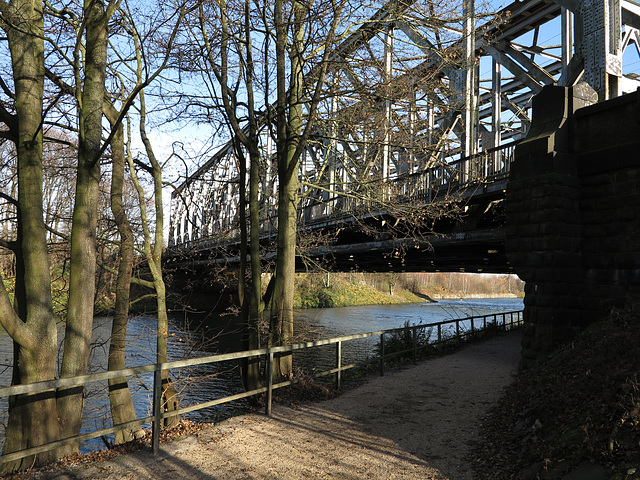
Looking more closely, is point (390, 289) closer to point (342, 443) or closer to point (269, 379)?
point (269, 379)

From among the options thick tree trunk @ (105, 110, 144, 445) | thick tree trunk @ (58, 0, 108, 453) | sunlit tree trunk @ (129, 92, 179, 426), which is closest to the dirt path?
thick tree trunk @ (58, 0, 108, 453)

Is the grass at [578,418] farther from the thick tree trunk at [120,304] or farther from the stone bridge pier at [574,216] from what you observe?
the thick tree trunk at [120,304]

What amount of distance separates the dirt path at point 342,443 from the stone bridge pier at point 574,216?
75.5 inches

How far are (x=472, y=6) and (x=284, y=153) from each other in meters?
4.56

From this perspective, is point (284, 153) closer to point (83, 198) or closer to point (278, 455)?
point (83, 198)

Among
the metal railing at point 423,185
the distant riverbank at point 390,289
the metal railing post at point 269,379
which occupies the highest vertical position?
the metal railing at point 423,185

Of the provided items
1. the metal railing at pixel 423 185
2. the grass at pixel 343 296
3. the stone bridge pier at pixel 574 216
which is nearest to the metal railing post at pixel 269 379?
the metal railing at pixel 423 185

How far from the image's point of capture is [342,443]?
19.1 feet

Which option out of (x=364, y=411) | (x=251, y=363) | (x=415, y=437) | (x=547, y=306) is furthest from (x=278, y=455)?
(x=547, y=306)

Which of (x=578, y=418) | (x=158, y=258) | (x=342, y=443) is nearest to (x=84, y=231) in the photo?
(x=158, y=258)

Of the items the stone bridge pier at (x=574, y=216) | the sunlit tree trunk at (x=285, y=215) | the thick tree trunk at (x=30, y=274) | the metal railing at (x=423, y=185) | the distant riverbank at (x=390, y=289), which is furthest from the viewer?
the distant riverbank at (x=390, y=289)

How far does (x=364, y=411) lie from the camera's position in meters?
7.29

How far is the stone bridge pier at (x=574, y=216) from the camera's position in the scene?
8883mm

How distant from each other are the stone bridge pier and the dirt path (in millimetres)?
1916
